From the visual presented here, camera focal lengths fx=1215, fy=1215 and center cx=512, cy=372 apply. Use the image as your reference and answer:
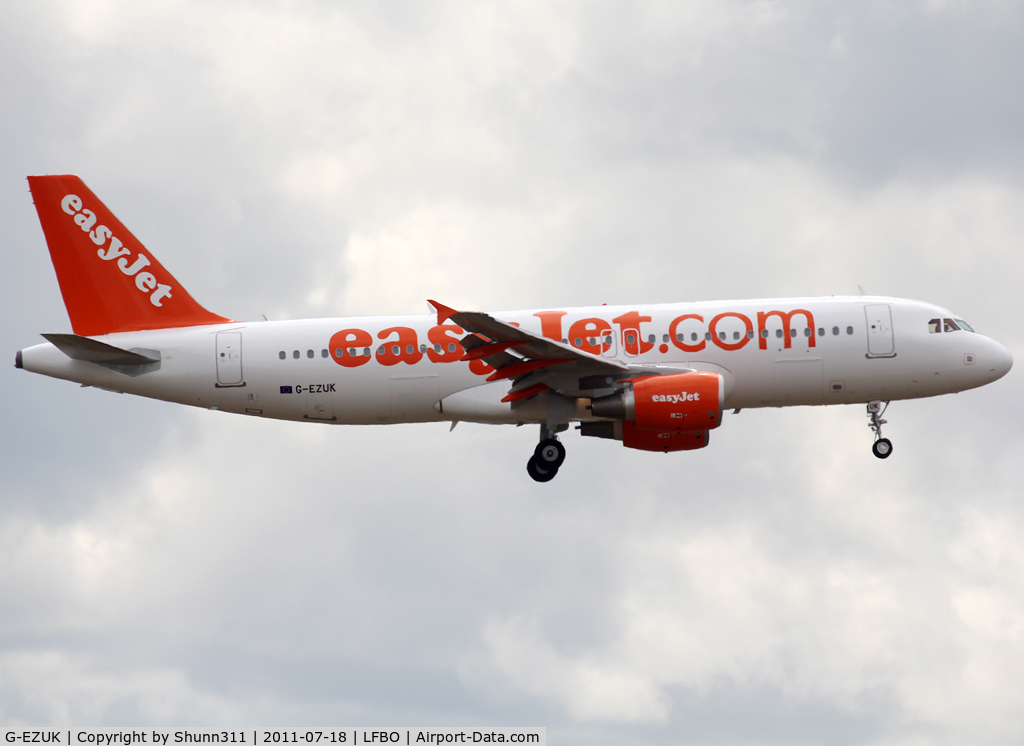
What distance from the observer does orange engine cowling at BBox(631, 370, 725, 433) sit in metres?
35.4

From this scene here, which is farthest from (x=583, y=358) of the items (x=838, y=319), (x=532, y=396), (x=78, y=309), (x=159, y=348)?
(x=78, y=309)

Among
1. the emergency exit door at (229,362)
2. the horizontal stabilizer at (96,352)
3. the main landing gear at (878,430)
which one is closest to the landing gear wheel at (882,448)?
the main landing gear at (878,430)

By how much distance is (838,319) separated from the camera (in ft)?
123

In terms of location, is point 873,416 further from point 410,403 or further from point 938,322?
point 410,403

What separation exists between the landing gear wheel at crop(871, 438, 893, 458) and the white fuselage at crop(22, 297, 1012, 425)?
1575 millimetres

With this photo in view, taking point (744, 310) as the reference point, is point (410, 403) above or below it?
below

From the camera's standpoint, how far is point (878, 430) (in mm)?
39062

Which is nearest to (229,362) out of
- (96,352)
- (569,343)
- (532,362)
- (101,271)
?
(96,352)

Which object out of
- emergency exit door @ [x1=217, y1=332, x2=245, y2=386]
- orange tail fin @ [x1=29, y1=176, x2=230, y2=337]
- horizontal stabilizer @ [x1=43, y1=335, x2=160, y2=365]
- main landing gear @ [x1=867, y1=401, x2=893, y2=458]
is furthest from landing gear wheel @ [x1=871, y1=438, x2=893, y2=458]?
horizontal stabilizer @ [x1=43, y1=335, x2=160, y2=365]

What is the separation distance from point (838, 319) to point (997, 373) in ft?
19.1

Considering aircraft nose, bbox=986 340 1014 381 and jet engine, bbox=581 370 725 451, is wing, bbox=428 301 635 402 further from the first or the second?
aircraft nose, bbox=986 340 1014 381

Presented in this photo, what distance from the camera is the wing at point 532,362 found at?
3478 cm

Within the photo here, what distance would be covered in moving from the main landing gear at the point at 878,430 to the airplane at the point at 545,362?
45 mm

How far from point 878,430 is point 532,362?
11730 mm
